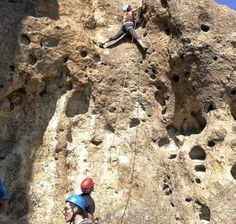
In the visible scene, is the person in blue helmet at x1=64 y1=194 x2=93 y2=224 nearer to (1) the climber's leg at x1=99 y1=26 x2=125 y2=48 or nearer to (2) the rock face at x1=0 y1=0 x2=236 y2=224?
(2) the rock face at x1=0 y1=0 x2=236 y2=224

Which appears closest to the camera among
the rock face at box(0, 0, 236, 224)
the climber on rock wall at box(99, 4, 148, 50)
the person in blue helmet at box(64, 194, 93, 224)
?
the person in blue helmet at box(64, 194, 93, 224)

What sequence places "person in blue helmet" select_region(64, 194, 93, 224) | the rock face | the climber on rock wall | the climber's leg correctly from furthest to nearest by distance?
the climber's leg < the climber on rock wall < the rock face < "person in blue helmet" select_region(64, 194, 93, 224)

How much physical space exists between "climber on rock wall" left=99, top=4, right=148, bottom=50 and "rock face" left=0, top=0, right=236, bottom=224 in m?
0.21

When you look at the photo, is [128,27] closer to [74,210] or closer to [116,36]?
→ [116,36]

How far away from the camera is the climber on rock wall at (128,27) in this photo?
8195 mm

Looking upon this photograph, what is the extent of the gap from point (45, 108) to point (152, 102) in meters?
1.76

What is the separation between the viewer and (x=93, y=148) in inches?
297

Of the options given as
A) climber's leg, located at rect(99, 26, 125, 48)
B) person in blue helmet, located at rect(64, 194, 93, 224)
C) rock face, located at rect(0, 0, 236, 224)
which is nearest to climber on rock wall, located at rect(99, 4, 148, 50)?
climber's leg, located at rect(99, 26, 125, 48)

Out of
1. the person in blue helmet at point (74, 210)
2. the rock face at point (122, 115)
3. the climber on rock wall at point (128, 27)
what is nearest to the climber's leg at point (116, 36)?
the climber on rock wall at point (128, 27)

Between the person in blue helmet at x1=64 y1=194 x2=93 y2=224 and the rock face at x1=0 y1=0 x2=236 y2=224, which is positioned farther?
the rock face at x1=0 y1=0 x2=236 y2=224

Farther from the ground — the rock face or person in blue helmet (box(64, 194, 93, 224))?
person in blue helmet (box(64, 194, 93, 224))

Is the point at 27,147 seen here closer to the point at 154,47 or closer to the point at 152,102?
the point at 152,102

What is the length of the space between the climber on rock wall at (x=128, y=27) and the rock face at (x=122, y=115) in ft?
0.68

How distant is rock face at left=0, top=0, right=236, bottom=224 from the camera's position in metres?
7.00
